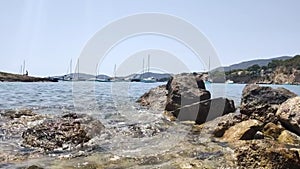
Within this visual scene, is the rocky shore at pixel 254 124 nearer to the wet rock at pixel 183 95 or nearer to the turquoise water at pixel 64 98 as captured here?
the wet rock at pixel 183 95

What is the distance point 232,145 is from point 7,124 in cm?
793

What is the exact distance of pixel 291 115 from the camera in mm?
11055

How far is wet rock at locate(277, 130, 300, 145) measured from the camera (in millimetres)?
10078

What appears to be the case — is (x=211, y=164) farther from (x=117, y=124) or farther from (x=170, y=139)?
(x=117, y=124)

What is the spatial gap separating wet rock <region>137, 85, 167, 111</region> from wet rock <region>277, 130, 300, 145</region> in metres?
8.11

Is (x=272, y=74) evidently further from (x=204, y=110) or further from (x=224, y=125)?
(x=224, y=125)

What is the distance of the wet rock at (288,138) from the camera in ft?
33.1

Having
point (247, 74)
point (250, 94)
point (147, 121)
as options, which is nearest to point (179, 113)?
point (147, 121)

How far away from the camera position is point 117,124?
13.4 m

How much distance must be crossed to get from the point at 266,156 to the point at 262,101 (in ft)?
22.6

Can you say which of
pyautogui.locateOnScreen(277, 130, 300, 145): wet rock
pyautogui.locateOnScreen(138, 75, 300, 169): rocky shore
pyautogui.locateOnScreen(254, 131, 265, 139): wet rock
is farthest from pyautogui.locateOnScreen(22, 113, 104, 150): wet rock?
pyautogui.locateOnScreen(277, 130, 300, 145): wet rock

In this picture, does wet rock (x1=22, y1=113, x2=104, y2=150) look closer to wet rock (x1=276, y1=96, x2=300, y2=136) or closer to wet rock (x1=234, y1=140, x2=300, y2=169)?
wet rock (x1=234, y1=140, x2=300, y2=169)

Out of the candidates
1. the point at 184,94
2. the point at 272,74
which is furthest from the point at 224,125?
the point at 272,74

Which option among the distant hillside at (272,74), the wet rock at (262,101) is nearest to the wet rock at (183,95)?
the wet rock at (262,101)
